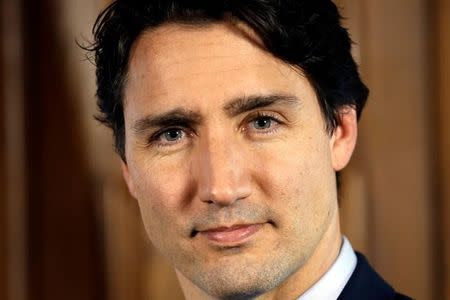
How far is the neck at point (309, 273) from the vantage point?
4.50ft

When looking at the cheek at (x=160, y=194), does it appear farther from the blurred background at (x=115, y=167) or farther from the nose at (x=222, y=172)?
the blurred background at (x=115, y=167)

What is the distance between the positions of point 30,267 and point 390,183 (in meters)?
0.72

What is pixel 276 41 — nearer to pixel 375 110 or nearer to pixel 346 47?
pixel 346 47

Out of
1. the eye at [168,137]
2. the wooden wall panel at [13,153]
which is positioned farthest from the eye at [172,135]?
the wooden wall panel at [13,153]

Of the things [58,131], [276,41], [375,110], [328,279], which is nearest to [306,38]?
[276,41]

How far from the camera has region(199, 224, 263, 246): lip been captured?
52.0 inches

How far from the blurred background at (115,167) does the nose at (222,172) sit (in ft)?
1.91

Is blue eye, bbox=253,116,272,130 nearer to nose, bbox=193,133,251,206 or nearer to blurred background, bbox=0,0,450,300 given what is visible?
nose, bbox=193,133,251,206

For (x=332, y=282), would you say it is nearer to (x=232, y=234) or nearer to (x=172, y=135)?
(x=232, y=234)

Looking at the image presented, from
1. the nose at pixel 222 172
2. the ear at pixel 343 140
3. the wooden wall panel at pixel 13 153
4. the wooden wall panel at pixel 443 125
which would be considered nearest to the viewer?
the nose at pixel 222 172

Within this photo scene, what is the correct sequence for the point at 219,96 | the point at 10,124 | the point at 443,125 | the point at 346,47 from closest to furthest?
the point at 219,96, the point at 346,47, the point at 443,125, the point at 10,124

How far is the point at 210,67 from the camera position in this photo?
1.34m

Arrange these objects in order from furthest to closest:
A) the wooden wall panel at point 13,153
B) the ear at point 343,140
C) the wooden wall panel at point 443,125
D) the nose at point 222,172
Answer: the wooden wall panel at point 13,153
the wooden wall panel at point 443,125
the ear at point 343,140
the nose at point 222,172

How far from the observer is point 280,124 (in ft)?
4.51
